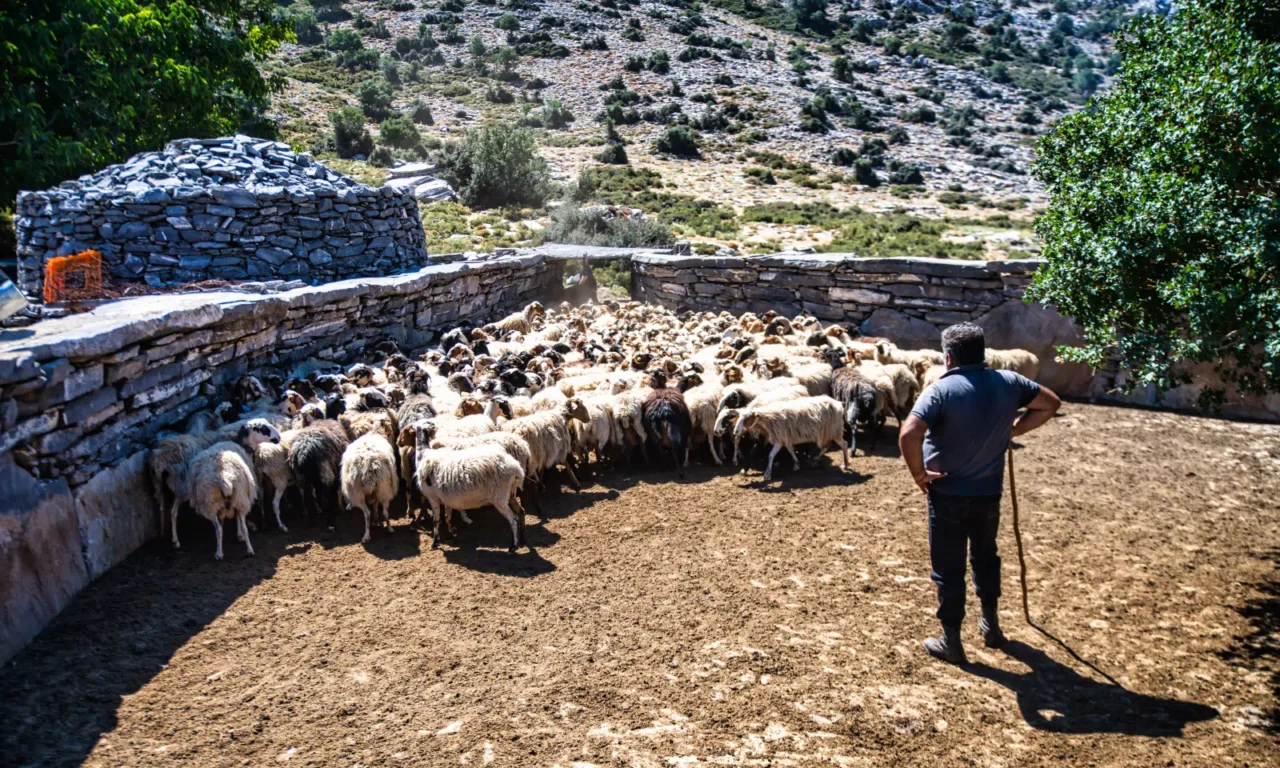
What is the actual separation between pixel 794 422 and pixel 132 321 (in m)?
5.68

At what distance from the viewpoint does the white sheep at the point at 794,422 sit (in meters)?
8.48

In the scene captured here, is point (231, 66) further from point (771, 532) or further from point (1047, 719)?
point (1047, 719)

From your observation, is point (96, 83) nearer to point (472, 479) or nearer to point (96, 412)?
point (96, 412)

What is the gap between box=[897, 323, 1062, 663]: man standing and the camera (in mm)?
4941

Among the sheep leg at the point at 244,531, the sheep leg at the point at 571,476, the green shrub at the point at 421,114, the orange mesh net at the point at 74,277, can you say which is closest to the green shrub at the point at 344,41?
the green shrub at the point at 421,114

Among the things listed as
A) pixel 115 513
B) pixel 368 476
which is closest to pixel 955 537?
pixel 368 476

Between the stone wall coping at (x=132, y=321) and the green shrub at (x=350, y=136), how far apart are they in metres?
27.8

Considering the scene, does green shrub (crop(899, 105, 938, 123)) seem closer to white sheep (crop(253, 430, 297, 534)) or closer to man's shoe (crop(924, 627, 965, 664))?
white sheep (crop(253, 430, 297, 534))

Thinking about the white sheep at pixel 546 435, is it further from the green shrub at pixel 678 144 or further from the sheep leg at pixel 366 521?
the green shrub at pixel 678 144

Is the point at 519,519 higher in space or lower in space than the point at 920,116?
lower

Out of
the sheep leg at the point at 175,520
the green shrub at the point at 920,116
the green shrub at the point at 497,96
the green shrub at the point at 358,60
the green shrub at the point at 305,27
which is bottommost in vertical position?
the sheep leg at the point at 175,520

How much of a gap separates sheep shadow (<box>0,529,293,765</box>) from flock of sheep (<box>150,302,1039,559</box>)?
25 cm

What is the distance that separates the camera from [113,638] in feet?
17.6

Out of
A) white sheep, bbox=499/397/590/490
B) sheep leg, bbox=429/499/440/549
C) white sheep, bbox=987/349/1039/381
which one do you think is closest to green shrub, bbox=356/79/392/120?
white sheep, bbox=987/349/1039/381
